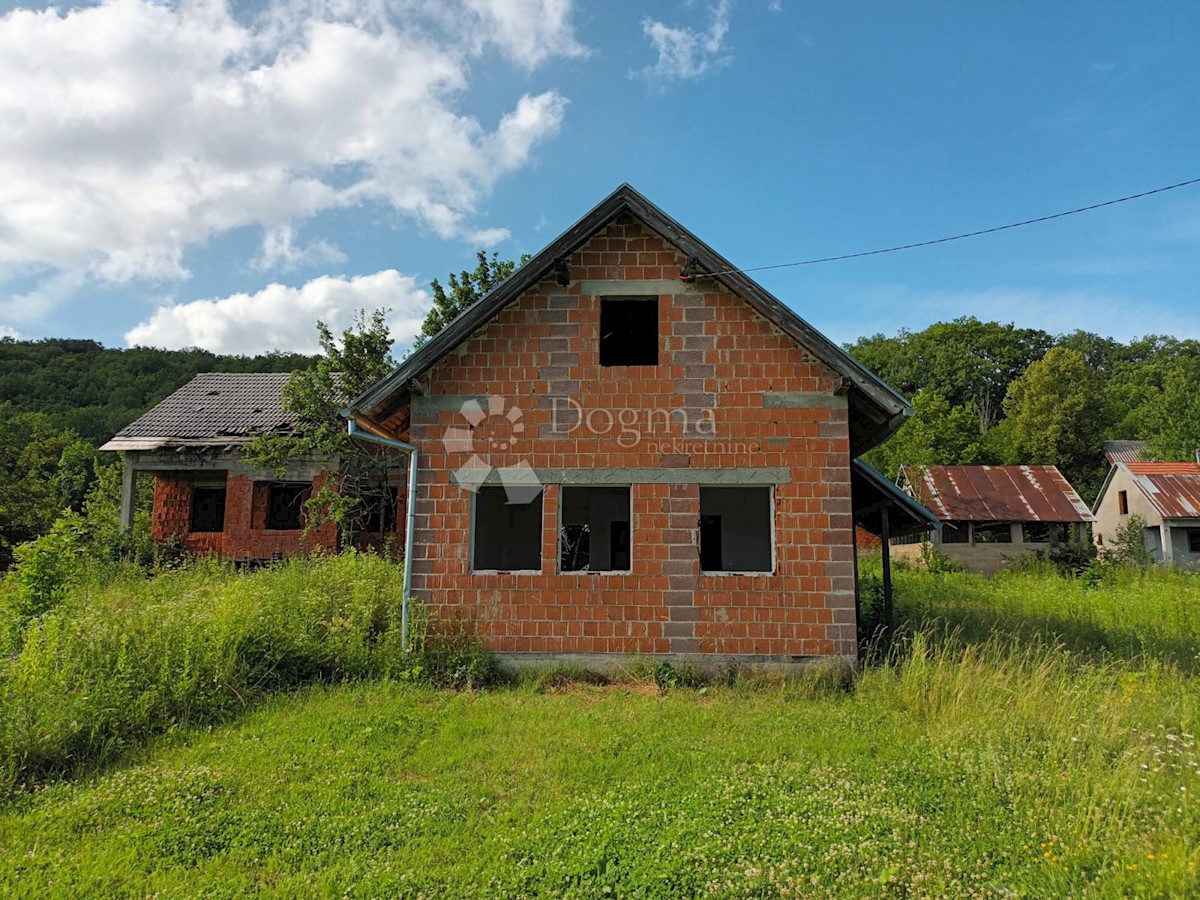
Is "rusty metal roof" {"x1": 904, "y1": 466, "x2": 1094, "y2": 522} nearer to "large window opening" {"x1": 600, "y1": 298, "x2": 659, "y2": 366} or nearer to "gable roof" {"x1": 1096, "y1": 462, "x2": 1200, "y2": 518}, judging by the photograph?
"gable roof" {"x1": 1096, "y1": 462, "x2": 1200, "y2": 518}

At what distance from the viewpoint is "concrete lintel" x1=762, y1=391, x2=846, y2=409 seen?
31.7 feet

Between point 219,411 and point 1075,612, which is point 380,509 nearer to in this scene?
point 219,411

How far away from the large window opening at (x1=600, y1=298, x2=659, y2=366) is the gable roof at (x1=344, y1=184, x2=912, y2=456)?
977 millimetres

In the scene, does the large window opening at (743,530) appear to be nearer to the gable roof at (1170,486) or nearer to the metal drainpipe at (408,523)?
the metal drainpipe at (408,523)

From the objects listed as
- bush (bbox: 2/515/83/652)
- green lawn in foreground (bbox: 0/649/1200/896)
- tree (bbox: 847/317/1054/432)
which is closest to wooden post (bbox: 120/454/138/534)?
bush (bbox: 2/515/83/652)

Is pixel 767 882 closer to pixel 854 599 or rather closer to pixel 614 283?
pixel 854 599

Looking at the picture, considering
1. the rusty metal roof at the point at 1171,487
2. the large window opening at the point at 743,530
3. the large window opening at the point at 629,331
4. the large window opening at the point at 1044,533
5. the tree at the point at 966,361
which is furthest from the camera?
the tree at the point at 966,361

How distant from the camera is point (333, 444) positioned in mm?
19203

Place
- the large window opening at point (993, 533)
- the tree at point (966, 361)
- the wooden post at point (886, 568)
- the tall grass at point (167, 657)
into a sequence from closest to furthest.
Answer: the tall grass at point (167, 657) < the wooden post at point (886, 568) < the large window opening at point (993, 533) < the tree at point (966, 361)

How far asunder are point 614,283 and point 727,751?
6.37 meters

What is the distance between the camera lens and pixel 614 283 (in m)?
10.1

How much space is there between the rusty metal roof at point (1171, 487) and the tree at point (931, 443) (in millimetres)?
9375

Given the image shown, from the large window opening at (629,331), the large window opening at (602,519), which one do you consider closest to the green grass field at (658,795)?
the large window opening at (629,331)

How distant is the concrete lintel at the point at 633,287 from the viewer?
10062 millimetres
